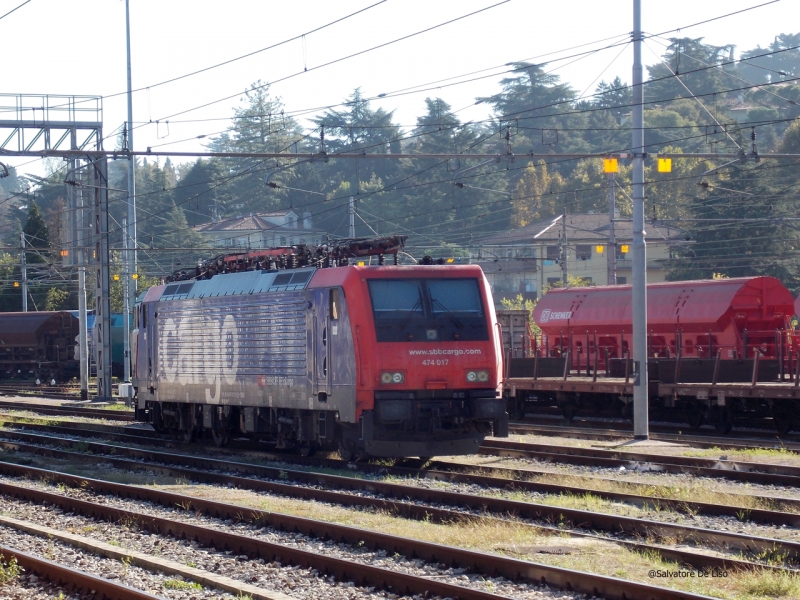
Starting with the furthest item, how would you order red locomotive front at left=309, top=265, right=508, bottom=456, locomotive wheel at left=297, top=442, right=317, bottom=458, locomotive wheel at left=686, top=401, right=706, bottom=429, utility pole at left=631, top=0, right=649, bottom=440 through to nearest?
locomotive wheel at left=686, top=401, right=706, bottom=429
utility pole at left=631, top=0, right=649, bottom=440
locomotive wheel at left=297, top=442, right=317, bottom=458
red locomotive front at left=309, top=265, right=508, bottom=456

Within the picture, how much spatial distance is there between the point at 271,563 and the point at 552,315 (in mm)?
23597

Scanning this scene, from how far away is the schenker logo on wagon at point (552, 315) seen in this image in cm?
3244

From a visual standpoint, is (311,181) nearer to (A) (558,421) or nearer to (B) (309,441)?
(A) (558,421)

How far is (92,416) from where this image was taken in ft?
103

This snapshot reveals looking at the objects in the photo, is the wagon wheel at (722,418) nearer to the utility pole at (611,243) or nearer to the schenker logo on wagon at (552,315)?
the schenker logo on wagon at (552,315)

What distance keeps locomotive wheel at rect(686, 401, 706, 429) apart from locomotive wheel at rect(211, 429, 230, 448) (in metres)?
10.8

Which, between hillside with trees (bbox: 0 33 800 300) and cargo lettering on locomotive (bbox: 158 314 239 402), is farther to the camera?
hillside with trees (bbox: 0 33 800 300)

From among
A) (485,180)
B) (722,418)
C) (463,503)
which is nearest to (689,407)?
(722,418)

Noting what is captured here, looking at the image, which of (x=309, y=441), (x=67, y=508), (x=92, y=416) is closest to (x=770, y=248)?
(x=92, y=416)

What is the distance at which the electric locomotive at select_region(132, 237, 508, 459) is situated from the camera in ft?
53.2

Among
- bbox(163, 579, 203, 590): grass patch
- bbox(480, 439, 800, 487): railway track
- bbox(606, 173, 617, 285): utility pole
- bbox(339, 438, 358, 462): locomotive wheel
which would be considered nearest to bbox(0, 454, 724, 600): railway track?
bbox(163, 579, 203, 590): grass patch

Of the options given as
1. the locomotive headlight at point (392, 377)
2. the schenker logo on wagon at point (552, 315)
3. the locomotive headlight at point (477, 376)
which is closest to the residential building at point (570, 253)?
the schenker logo on wagon at point (552, 315)

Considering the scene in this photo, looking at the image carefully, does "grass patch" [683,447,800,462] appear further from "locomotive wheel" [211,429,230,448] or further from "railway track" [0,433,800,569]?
"locomotive wheel" [211,429,230,448]

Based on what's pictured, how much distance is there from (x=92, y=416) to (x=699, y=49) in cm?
9066
